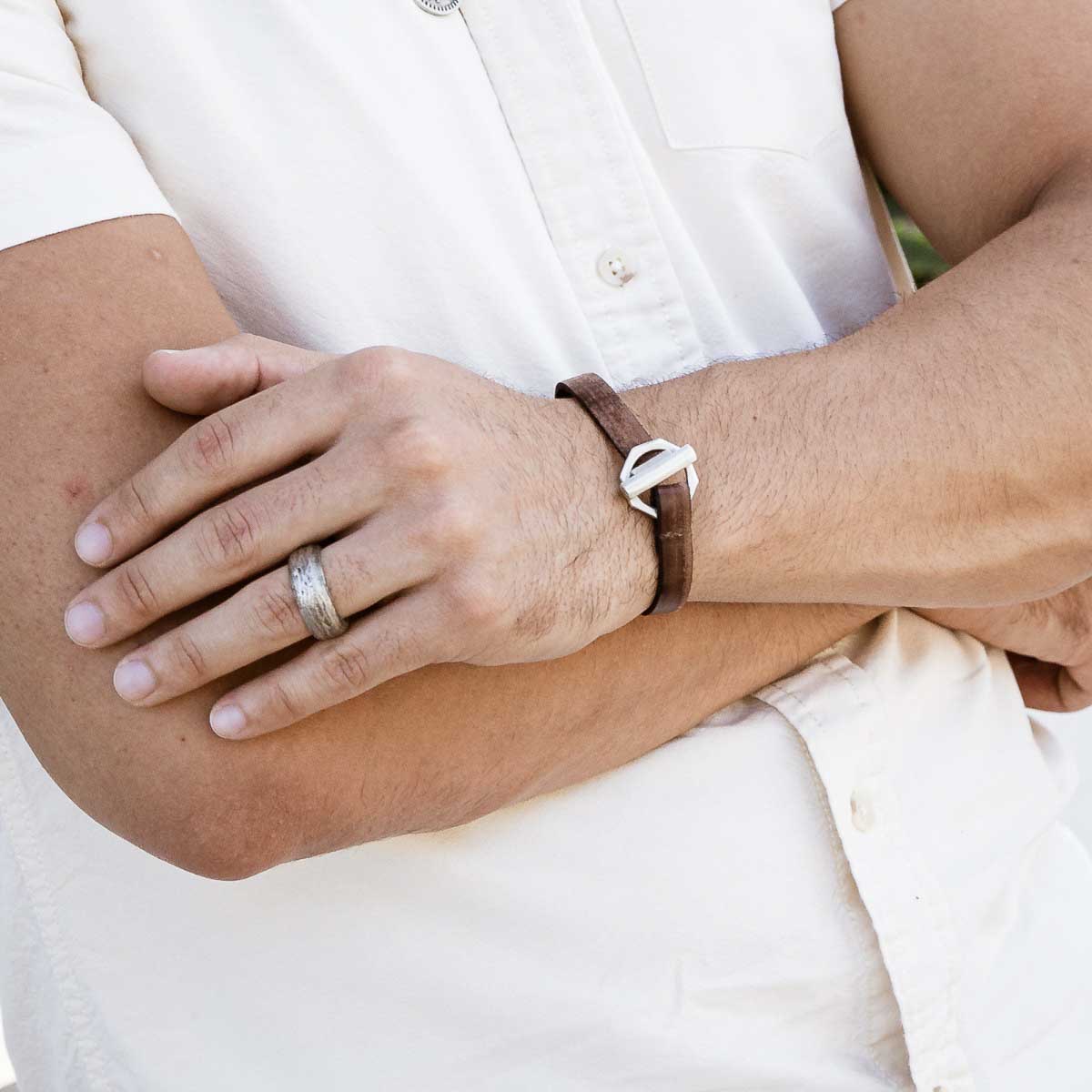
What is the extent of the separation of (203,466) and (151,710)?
0.21 m

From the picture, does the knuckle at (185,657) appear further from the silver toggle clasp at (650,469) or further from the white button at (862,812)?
the white button at (862,812)

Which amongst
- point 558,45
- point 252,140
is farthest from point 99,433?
point 558,45

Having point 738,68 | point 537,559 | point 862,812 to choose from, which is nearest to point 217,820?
point 537,559

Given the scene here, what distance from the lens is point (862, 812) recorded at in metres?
1.27

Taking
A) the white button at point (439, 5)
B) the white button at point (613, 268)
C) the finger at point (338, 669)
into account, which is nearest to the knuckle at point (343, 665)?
the finger at point (338, 669)

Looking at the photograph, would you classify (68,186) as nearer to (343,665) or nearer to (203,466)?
(203,466)

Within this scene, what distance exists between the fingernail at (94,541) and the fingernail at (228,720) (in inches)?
6.4

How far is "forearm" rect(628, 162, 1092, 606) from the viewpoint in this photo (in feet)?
3.67

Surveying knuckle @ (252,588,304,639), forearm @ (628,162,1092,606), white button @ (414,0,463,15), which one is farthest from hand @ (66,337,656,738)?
white button @ (414,0,463,15)

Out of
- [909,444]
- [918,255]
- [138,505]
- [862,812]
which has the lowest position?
[918,255]

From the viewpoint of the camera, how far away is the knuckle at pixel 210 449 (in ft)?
3.14

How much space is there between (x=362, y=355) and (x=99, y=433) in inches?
9.4

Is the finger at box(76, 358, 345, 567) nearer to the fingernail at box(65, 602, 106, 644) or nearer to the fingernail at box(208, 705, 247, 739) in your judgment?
the fingernail at box(65, 602, 106, 644)

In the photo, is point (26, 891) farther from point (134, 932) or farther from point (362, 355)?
point (362, 355)
